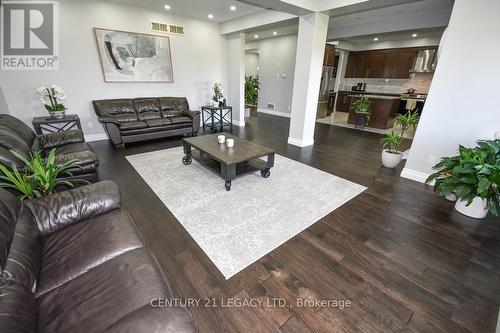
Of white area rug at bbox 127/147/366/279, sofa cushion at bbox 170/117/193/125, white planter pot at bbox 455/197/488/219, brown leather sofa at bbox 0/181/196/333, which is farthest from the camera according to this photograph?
sofa cushion at bbox 170/117/193/125

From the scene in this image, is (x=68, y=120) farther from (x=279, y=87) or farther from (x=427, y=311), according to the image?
(x=279, y=87)

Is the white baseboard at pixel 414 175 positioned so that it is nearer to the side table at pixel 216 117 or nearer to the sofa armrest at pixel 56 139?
the side table at pixel 216 117

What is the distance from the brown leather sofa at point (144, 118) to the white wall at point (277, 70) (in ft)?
12.7

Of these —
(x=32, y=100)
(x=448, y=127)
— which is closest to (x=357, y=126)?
(x=448, y=127)

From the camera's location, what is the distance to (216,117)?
6.35 metres

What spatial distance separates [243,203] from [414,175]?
2.61 metres

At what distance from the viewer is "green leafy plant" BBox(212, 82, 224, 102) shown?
6.00 meters

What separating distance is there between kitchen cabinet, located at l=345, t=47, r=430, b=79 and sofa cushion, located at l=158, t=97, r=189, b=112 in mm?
6837

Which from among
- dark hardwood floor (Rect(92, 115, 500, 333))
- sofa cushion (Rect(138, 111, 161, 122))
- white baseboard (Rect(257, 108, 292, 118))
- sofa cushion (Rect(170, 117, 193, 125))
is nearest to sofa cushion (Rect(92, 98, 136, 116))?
sofa cushion (Rect(138, 111, 161, 122))

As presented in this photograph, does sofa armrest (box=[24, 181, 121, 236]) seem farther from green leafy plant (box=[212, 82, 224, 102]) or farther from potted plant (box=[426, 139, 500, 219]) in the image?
green leafy plant (box=[212, 82, 224, 102])

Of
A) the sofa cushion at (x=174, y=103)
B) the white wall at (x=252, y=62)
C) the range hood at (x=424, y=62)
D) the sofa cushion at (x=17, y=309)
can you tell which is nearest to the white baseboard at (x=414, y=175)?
the sofa cushion at (x=17, y=309)

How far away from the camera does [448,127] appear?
283 cm

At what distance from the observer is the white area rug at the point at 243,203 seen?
1948 millimetres

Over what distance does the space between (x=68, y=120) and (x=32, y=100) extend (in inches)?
31.6
